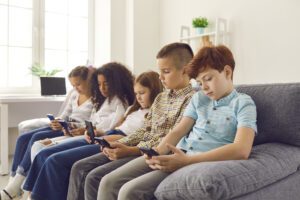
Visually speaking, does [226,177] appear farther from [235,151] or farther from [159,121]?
[159,121]

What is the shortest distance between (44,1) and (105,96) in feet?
6.49

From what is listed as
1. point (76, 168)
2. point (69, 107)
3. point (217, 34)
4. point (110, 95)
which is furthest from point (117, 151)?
point (217, 34)

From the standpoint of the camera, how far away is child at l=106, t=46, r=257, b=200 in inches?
43.1

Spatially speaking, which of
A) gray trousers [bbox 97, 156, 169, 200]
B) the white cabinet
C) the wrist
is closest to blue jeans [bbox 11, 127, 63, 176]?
the wrist

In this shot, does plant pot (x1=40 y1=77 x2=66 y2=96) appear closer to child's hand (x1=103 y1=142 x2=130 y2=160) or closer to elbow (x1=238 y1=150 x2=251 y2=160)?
child's hand (x1=103 y1=142 x2=130 y2=160)

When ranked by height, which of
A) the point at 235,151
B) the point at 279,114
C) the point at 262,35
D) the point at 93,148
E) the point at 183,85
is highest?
the point at 262,35

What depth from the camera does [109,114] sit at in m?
Answer: 2.00

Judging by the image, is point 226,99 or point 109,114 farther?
point 109,114

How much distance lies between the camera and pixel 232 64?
128 cm

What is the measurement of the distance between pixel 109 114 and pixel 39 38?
6.34ft

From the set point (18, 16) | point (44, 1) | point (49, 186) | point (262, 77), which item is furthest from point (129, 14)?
point (49, 186)

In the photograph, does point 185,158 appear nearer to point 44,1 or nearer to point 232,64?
point 232,64

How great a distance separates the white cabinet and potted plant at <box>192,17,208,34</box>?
0.05 meters

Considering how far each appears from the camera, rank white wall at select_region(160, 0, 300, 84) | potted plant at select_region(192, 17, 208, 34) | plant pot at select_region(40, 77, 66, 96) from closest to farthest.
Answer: white wall at select_region(160, 0, 300, 84), potted plant at select_region(192, 17, 208, 34), plant pot at select_region(40, 77, 66, 96)
